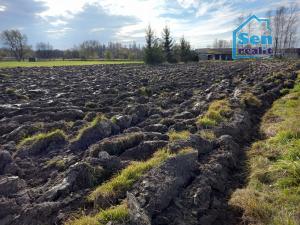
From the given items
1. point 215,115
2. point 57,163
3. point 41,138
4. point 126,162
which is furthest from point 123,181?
point 215,115

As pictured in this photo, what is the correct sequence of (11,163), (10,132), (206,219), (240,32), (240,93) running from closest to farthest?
1. (206,219)
2. (11,163)
3. (10,132)
4. (240,93)
5. (240,32)

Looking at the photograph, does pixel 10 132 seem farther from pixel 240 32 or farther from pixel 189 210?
pixel 240 32

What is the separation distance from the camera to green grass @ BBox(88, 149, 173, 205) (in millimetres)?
3328

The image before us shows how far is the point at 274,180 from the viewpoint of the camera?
3879 mm

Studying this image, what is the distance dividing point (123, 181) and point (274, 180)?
98.9 inches

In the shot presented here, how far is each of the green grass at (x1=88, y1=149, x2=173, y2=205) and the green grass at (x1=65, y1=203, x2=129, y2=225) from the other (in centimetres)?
39

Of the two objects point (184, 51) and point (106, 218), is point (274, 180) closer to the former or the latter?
point (106, 218)

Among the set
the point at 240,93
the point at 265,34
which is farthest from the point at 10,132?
the point at 265,34

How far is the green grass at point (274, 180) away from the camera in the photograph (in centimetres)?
303

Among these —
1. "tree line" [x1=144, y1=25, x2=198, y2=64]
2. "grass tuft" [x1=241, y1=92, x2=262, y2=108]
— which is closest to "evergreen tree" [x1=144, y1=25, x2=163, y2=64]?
"tree line" [x1=144, y1=25, x2=198, y2=64]

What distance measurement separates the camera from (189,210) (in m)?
3.19

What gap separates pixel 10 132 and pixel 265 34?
66.7 meters

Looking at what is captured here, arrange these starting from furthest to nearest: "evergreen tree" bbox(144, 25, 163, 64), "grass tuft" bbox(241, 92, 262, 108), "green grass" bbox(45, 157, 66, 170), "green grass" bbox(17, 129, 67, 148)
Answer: "evergreen tree" bbox(144, 25, 163, 64) < "grass tuft" bbox(241, 92, 262, 108) < "green grass" bbox(17, 129, 67, 148) < "green grass" bbox(45, 157, 66, 170)

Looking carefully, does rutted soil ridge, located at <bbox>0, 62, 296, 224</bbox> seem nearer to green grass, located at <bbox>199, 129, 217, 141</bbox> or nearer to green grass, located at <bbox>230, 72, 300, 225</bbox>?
green grass, located at <bbox>199, 129, 217, 141</bbox>
